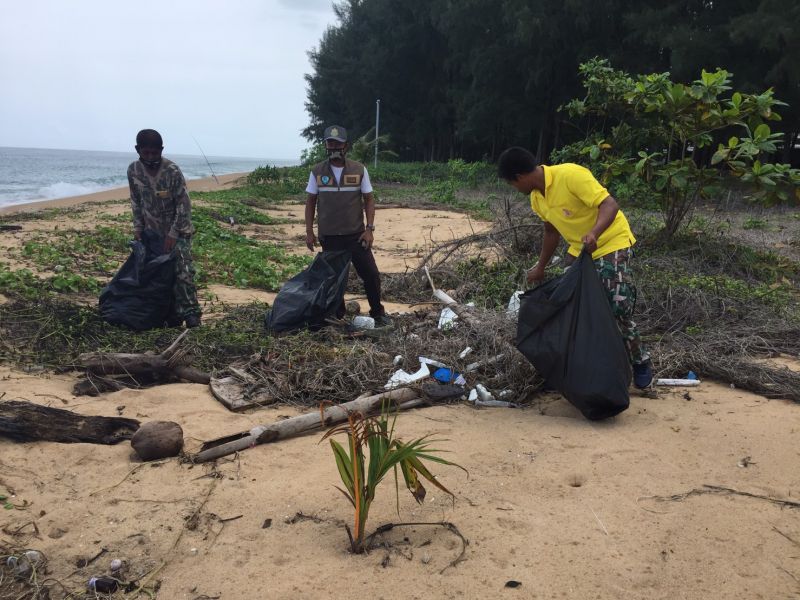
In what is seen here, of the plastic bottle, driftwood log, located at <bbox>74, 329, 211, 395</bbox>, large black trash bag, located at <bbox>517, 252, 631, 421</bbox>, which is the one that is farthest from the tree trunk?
large black trash bag, located at <bbox>517, 252, 631, 421</bbox>

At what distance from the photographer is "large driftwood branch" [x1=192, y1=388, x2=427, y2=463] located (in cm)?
304

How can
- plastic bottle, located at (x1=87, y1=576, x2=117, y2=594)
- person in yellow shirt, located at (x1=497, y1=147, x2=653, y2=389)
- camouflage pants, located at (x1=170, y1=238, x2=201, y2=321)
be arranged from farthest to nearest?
camouflage pants, located at (x1=170, y1=238, x2=201, y2=321) < person in yellow shirt, located at (x1=497, y1=147, x2=653, y2=389) < plastic bottle, located at (x1=87, y1=576, x2=117, y2=594)

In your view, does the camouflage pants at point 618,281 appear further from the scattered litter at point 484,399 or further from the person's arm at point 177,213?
the person's arm at point 177,213

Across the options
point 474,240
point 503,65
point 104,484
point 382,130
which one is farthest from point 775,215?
point 382,130

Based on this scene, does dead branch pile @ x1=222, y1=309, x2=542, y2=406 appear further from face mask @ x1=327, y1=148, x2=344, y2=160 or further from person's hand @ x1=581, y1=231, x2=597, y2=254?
face mask @ x1=327, y1=148, x2=344, y2=160

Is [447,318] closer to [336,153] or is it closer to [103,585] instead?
[336,153]

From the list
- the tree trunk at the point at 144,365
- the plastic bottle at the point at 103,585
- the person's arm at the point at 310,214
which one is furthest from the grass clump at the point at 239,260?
the plastic bottle at the point at 103,585

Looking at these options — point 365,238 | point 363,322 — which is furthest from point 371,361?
point 365,238

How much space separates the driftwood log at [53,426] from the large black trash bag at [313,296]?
168 cm

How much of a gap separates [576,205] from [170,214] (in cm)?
307

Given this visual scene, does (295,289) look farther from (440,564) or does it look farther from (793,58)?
(793,58)

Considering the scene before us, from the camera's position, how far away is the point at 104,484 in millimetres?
2777

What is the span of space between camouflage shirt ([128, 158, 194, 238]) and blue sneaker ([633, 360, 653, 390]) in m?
3.35

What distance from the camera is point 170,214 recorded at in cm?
494
